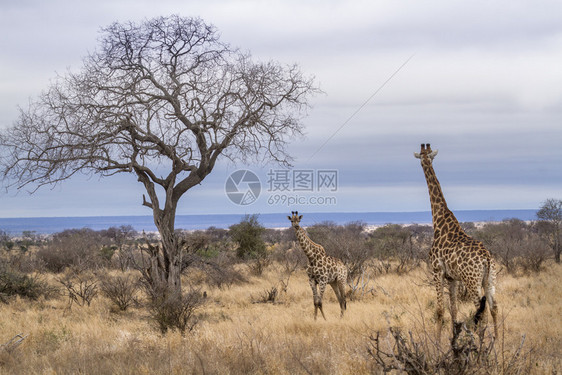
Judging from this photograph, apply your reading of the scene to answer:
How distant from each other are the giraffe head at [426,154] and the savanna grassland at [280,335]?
7.98 ft

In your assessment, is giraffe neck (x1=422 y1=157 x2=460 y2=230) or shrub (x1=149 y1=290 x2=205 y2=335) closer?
giraffe neck (x1=422 y1=157 x2=460 y2=230)

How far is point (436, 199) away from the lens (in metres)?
9.33

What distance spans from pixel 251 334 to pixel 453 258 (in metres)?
3.66

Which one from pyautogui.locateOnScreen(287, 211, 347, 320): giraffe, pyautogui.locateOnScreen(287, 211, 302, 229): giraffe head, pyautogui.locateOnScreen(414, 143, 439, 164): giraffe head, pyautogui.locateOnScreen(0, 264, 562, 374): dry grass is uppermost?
pyautogui.locateOnScreen(414, 143, 439, 164): giraffe head

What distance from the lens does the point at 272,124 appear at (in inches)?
587

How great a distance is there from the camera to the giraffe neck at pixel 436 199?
909 cm

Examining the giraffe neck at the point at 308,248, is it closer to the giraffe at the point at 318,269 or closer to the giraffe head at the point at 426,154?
the giraffe at the point at 318,269

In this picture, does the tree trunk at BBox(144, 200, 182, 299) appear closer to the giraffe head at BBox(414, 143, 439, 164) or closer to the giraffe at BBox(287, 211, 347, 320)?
the giraffe at BBox(287, 211, 347, 320)

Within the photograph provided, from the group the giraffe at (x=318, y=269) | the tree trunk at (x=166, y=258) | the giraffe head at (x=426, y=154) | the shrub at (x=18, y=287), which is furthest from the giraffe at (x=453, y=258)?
the shrub at (x=18, y=287)

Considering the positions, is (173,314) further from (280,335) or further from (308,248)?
(308,248)

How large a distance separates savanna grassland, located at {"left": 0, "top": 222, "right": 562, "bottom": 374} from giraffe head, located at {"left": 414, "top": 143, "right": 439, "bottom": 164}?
2433mm

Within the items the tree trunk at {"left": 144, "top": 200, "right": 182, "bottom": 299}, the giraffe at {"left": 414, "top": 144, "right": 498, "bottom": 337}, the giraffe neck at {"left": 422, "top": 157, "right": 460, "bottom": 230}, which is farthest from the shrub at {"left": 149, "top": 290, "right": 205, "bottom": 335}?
the giraffe neck at {"left": 422, "top": 157, "right": 460, "bottom": 230}

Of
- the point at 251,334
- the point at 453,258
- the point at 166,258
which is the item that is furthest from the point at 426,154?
the point at 166,258

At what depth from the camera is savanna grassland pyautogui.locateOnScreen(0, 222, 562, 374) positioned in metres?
6.68
